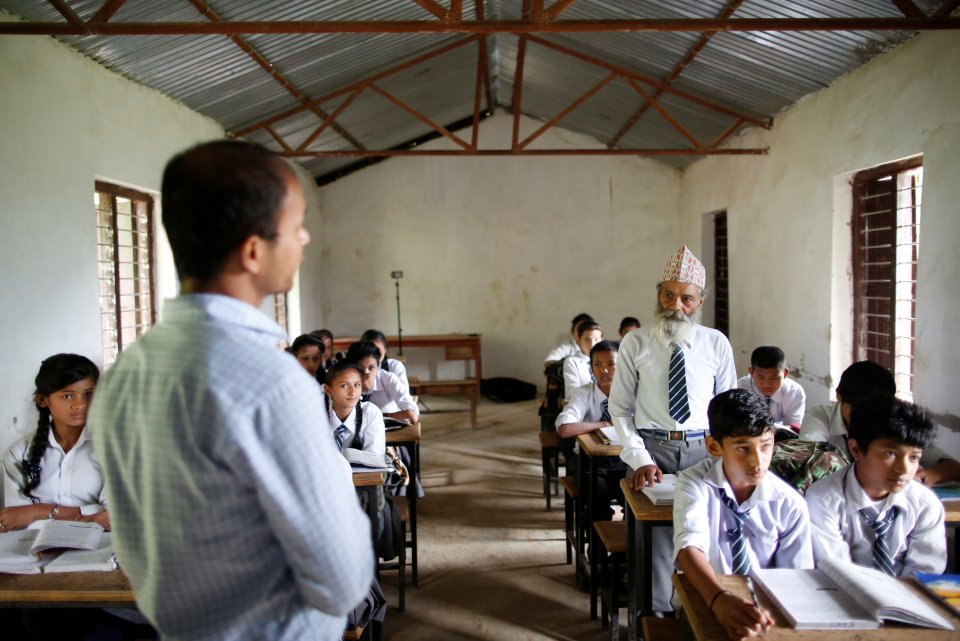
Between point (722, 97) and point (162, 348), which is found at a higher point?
point (722, 97)

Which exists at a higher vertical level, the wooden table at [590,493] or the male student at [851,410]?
the male student at [851,410]

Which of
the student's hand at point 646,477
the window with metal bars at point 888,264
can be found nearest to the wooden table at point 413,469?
the student's hand at point 646,477

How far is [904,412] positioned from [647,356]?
1.15 metres

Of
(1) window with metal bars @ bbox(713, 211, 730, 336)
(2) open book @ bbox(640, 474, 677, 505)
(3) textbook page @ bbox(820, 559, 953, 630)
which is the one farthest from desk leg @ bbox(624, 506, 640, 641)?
(1) window with metal bars @ bbox(713, 211, 730, 336)

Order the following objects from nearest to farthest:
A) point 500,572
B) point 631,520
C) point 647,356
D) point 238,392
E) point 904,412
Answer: point 238,392 < point 904,412 < point 631,520 < point 647,356 < point 500,572

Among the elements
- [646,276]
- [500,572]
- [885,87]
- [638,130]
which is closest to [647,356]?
[500,572]

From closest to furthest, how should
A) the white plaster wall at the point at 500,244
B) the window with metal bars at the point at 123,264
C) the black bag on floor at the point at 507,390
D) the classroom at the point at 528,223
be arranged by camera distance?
1. the classroom at the point at 528,223
2. the window with metal bars at the point at 123,264
3. the black bag on floor at the point at 507,390
4. the white plaster wall at the point at 500,244

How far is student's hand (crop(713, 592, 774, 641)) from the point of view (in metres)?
1.48

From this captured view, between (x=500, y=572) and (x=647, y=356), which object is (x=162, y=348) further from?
(x=500, y=572)

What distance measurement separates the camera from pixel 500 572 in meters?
3.80

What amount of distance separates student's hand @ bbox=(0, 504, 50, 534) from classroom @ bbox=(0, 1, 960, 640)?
4.63 ft

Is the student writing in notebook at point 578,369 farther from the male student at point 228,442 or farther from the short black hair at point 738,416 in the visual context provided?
the male student at point 228,442

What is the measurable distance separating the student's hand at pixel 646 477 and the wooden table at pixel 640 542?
25mm

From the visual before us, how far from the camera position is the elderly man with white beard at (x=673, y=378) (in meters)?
2.92
